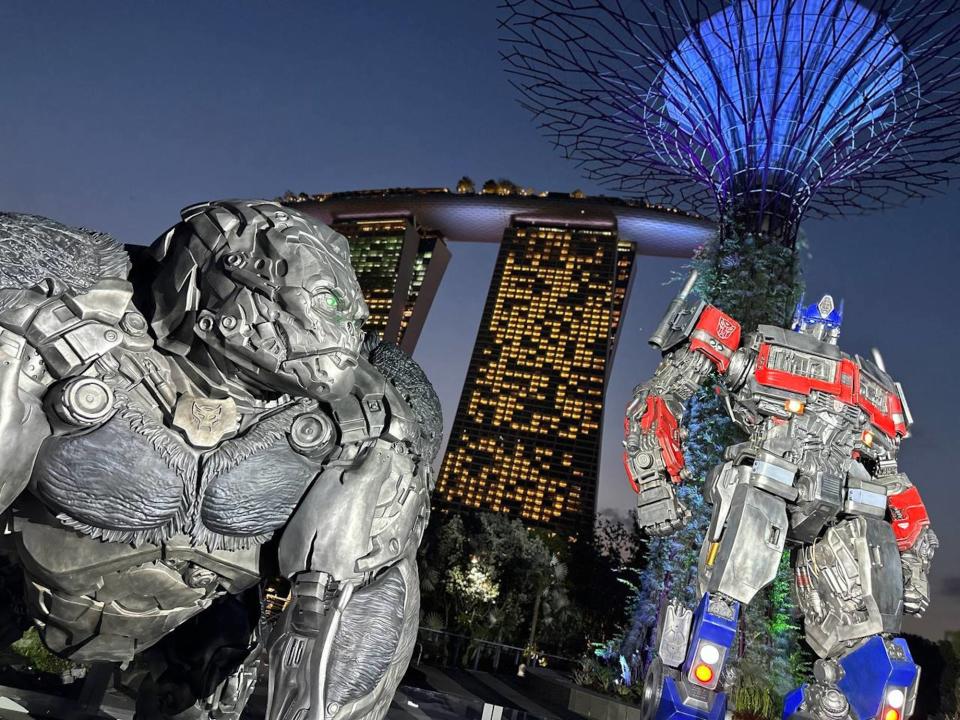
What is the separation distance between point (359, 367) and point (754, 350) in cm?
331

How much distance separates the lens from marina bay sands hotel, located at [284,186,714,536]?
26.8 metres

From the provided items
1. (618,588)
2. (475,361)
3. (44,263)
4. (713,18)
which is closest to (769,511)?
(44,263)

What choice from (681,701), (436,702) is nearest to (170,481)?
(681,701)

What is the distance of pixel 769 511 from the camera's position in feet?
14.5

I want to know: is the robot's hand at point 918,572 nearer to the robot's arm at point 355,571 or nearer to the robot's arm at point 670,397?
the robot's arm at point 670,397

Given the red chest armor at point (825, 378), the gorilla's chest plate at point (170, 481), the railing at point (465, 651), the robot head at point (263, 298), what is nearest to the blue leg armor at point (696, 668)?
the red chest armor at point (825, 378)

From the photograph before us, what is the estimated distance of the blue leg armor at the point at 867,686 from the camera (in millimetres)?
4086

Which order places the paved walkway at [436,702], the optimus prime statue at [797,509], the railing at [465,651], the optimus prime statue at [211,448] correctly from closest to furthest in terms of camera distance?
the optimus prime statue at [211,448]
the paved walkway at [436,702]
the optimus prime statue at [797,509]
the railing at [465,651]

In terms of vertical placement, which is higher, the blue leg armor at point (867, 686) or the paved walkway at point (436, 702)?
the blue leg armor at point (867, 686)

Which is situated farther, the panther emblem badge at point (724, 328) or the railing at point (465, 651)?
the railing at point (465, 651)

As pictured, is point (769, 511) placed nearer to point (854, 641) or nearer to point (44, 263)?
point (854, 641)

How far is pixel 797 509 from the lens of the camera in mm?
4562

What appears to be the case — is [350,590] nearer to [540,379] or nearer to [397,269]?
[397,269]

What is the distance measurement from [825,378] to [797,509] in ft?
2.77
